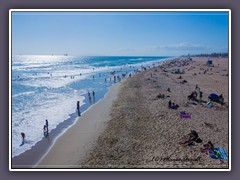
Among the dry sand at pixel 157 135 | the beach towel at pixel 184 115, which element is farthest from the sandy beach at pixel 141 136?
the beach towel at pixel 184 115

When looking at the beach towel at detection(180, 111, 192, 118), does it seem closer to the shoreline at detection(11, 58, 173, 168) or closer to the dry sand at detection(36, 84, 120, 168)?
the dry sand at detection(36, 84, 120, 168)

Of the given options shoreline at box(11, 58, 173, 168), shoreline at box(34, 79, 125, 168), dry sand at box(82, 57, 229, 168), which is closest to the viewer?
dry sand at box(82, 57, 229, 168)

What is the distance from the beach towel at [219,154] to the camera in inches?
398

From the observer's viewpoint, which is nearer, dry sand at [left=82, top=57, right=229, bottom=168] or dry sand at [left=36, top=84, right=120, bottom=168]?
dry sand at [left=82, top=57, right=229, bottom=168]

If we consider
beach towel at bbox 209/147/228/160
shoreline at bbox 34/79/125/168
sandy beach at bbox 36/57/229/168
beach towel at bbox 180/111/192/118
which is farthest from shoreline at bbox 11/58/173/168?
beach towel at bbox 209/147/228/160

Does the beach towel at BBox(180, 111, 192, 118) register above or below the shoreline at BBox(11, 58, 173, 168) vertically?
above

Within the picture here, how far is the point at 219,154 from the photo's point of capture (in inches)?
Answer: 406

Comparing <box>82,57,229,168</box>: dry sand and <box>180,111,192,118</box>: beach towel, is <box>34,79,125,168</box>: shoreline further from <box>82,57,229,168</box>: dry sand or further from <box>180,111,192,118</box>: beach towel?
<box>180,111,192,118</box>: beach towel

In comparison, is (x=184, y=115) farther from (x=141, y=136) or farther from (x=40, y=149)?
(x=40, y=149)

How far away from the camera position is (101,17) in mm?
9914

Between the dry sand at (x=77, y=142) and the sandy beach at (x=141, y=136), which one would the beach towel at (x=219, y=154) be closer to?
the sandy beach at (x=141, y=136)

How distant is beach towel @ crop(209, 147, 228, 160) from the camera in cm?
1010

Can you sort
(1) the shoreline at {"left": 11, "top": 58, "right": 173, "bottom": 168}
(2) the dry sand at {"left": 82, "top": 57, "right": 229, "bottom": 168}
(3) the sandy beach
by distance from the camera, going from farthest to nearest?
(1) the shoreline at {"left": 11, "top": 58, "right": 173, "bottom": 168} < (3) the sandy beach < (2) the dry sand at {"left": 82, "top": 57, "right": 229, "bottom": 168}

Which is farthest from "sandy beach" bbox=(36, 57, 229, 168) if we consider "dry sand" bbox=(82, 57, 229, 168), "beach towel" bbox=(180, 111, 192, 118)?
"beach towel" bbox=(180, 111, 192, 118)
